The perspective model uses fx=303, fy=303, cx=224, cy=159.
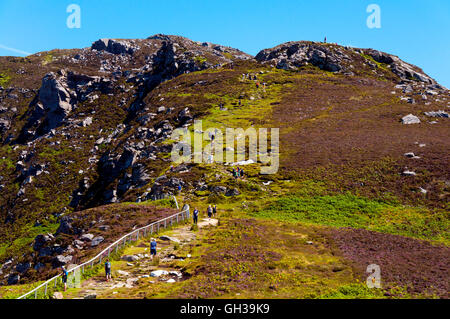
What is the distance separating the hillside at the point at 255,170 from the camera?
21297 millimetres

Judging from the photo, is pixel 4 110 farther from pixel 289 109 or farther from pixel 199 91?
pixel 289 109

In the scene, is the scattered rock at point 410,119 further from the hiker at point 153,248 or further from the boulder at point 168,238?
the hiker at point 153,248

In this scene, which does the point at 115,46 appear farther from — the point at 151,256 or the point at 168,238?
the point at 151,256

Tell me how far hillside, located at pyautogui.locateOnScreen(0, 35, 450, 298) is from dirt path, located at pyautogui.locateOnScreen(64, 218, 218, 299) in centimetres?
173

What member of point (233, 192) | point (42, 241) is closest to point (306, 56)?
point (233, 192)

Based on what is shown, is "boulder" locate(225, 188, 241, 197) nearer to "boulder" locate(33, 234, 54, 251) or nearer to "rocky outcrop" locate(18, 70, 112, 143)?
"boulder" locate(33, 234, 54, 251)

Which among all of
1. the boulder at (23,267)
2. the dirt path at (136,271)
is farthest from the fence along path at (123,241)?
the boulder at (23,267)

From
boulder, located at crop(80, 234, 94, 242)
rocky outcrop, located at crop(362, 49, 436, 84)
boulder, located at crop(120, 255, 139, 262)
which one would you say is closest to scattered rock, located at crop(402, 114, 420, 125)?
rocky outcrop, located at crop(362, 49, 436, 84)

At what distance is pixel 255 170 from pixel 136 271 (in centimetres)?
3148

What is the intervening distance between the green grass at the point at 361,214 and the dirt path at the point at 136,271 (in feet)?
44.1

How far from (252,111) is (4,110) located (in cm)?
10888

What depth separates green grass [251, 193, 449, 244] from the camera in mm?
28938
